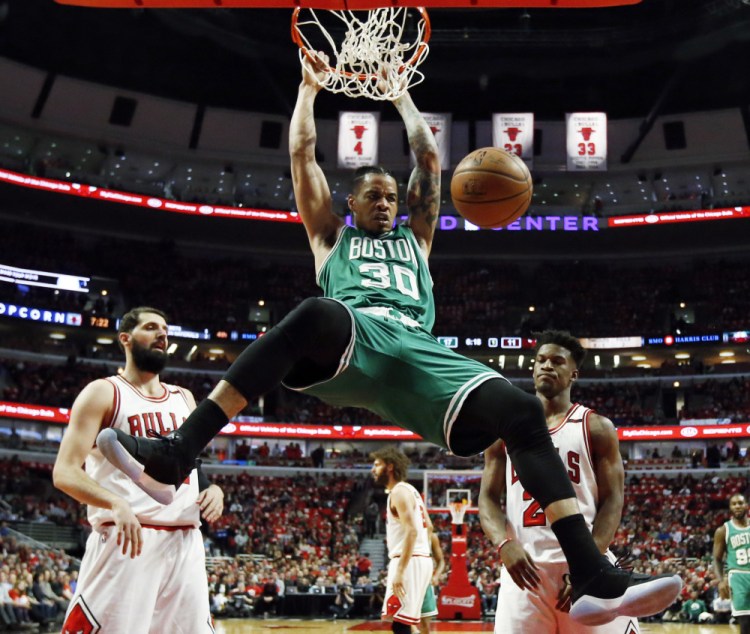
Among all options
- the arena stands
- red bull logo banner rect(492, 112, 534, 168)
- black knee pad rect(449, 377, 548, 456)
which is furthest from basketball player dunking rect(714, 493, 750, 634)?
red bull logo banner rect(492, 112, 534, 168)

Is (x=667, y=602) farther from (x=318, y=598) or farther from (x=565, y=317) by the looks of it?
(x=565, y=317)

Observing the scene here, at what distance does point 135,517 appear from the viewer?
4172 millimetres

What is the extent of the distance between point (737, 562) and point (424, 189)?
6.90 meters

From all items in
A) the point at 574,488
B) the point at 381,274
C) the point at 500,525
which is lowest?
the point at 500,525

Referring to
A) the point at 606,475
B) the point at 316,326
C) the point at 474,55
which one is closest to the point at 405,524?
the point at 606,475

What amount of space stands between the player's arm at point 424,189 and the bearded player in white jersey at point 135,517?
159cm

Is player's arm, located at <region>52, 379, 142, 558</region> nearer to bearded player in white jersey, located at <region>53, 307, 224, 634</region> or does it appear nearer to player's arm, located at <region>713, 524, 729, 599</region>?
bearded player in white jersey, located at <region>53, 307, 224, 634</region>

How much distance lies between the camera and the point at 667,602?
305cm

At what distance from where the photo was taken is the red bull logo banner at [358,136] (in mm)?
29859

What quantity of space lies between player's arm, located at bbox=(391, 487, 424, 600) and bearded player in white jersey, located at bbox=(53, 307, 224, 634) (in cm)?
312

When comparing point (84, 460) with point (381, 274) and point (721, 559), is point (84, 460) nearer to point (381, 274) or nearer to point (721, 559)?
point (381, 274)

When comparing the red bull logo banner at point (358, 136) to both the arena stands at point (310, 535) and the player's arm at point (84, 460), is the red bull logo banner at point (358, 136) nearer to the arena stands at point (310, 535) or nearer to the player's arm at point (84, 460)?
the arena stands at point (310, 535)

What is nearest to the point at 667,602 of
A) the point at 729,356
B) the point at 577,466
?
the point at 577,466

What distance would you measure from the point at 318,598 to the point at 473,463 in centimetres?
1155
